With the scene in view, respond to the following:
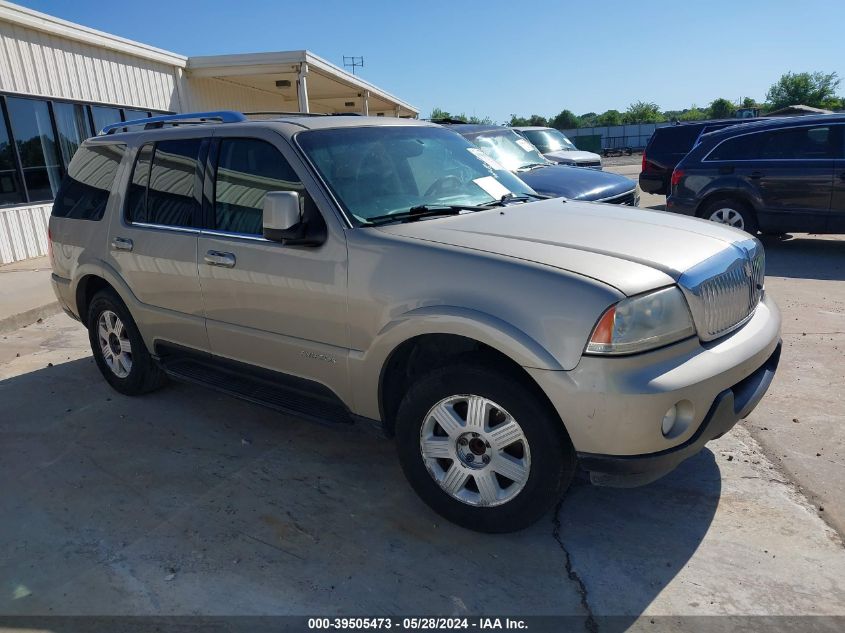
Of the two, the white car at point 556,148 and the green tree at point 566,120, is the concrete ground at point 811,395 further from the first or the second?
the green tree at point 566,120

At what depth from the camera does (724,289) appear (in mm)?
2898

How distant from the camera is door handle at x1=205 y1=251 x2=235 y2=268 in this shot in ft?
12.1

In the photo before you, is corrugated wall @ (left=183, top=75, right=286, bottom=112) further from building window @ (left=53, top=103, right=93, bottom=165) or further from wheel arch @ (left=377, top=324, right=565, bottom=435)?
wheel arch @ (left=377, top=324, right=565, bottom=435)

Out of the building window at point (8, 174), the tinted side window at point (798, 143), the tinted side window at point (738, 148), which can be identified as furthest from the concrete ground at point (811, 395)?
the building window at point (8, 174)

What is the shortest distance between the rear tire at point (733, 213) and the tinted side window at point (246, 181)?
23.6ft

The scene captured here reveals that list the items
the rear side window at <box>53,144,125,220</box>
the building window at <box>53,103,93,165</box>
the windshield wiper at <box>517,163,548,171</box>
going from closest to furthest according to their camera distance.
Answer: the rear side window at <box>53,144,125,220</box>
the windshield wiper at <box>517,163,548,171</box>
the building window at <box>53,103,93,165</box>

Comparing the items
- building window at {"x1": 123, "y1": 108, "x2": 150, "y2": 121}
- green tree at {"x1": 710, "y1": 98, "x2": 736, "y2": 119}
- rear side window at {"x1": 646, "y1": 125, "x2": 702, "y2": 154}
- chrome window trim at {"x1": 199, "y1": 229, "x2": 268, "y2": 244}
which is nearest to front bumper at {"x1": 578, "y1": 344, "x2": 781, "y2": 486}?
chrome window trim at {"x1": 199, "y1": 229, "x2": 268, "y2": 244}

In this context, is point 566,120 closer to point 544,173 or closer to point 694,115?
point 694,115

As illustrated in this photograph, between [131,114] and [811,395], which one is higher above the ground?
[131,114]

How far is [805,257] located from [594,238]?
721 cm

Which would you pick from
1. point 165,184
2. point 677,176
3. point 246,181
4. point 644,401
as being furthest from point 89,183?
point 677,176

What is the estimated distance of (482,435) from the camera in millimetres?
2863

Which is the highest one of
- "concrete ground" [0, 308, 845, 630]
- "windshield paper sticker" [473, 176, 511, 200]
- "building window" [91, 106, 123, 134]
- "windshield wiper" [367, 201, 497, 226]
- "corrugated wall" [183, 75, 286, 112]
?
"corrugated wall" [183, 75, 286, 112]

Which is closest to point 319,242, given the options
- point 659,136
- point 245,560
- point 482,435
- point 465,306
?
point 465,306
